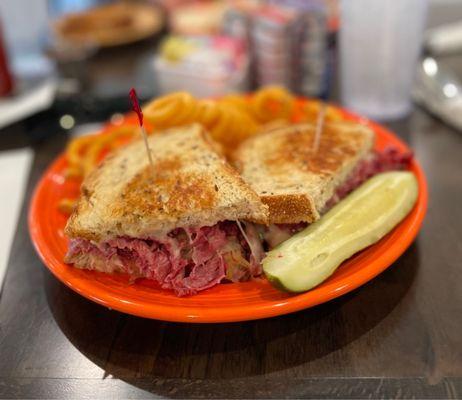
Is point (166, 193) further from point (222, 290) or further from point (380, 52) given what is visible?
point (380, 52)

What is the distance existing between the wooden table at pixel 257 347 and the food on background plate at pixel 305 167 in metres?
0.23

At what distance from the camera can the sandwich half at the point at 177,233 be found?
1286mm

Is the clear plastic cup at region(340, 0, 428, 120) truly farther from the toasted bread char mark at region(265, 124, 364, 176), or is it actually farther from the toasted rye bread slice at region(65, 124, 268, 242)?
the toasted rye bread slice at region(65, 124, 268, 242)

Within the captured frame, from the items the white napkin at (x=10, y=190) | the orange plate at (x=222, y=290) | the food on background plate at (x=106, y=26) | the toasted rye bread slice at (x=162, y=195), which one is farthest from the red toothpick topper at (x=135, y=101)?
the food on background plate at (x=106, y=26)

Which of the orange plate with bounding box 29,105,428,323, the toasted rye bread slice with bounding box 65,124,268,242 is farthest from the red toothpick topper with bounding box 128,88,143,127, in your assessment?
the orange plate with bounding box 29,105,428,323

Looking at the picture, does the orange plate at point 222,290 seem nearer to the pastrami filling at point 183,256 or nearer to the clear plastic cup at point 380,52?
the pastrami filling at point 183,256

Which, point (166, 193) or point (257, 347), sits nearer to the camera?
point (257, 347)

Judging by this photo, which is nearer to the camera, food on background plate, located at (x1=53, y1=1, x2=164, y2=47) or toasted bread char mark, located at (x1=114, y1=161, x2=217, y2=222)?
toasted bread char mark, located at (x1=114, y1=161, x2=217, y2=222)

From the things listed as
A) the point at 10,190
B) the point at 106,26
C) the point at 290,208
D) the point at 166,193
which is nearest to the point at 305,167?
the point at 290,208

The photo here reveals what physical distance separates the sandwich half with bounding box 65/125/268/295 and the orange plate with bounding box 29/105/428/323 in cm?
3

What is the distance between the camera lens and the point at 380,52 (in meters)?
2.17

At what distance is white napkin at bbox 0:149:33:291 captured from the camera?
5.43 ft

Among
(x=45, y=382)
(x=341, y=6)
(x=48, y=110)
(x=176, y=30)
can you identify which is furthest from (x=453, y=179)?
(x=176, y=30)

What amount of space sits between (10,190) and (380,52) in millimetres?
1426
